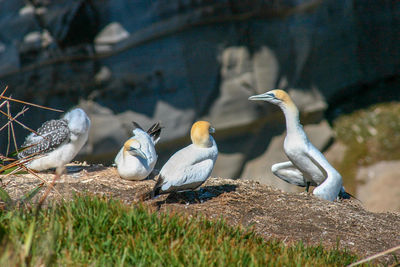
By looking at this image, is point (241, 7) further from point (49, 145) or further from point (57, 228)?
point (57, 228)

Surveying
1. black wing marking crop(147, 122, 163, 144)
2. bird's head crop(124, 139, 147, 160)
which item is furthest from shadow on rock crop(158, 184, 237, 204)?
black wing marking crop(147, 122, 163, 144)

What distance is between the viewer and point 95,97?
34.2ft

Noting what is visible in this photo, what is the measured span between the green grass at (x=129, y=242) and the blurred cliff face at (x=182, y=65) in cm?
685

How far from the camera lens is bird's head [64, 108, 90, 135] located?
5086 millimetres

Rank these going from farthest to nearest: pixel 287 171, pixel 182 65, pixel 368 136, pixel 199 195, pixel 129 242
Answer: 1. pixel 368 136
2. pixel 182 65
3. pixel 287 171
4. pixel 199 195
5. pixel 129 242

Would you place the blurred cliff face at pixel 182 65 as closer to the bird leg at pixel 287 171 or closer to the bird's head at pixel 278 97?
the bird leg at pixel 287 171

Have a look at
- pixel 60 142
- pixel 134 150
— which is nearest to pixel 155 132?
pixel 134 150

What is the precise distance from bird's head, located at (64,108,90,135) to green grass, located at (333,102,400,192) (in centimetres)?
735

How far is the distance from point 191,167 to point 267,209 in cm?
81

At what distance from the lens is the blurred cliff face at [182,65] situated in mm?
9859

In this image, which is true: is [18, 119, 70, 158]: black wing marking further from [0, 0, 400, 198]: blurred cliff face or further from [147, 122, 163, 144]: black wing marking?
[0, 0, 400, 198]: blurred cliff face

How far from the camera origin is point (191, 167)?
422 cm

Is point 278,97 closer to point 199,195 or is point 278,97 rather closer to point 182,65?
point 199,195

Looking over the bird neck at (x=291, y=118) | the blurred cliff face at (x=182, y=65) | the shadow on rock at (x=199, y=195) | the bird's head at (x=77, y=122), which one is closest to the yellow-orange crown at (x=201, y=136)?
the shadow on rock at (x=199, y=195)
